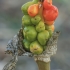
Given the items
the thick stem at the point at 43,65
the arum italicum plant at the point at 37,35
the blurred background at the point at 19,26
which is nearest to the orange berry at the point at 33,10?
the arum italicum plant at the point at 37,35

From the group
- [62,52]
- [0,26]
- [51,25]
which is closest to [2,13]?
[0,26]

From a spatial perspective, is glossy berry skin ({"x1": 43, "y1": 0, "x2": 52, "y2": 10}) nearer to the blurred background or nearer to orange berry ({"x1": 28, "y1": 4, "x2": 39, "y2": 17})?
orange berry ({"x1": 28, "y1": 4, "x2": 39, "y2": 17})

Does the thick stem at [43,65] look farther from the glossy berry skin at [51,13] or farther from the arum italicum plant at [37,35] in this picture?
the glossy berry skin at [51,13]

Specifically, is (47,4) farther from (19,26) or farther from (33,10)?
(19,26)

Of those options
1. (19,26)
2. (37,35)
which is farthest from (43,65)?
(19,26)

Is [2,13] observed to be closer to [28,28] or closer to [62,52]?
[62,52]

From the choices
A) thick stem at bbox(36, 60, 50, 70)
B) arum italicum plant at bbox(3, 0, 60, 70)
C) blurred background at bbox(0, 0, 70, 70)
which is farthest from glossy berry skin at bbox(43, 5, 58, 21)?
blurred background at bbox(0, 0, 70, 70)
